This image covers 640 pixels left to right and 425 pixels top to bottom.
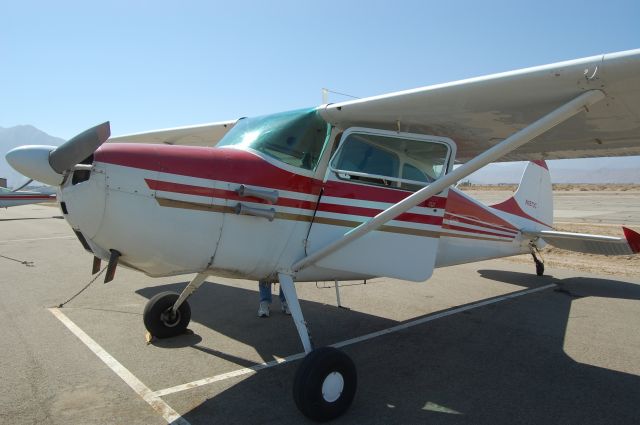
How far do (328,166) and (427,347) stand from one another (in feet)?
8.03

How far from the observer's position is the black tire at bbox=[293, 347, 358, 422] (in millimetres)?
3080

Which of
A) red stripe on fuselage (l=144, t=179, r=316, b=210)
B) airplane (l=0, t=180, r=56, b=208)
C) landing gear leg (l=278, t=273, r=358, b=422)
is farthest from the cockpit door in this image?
airplane (l=0, t=180, r=56, b=208)

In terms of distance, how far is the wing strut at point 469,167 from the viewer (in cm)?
325

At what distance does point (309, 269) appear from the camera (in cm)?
401

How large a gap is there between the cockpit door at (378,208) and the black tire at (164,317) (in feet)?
6.58

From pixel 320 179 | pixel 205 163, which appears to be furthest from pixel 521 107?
pixel 205 163

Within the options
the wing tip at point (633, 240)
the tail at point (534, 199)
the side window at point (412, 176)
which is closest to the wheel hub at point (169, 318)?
the side window at point (412, 176)

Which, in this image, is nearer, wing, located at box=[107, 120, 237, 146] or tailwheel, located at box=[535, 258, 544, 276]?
wing, located at box=[107, 120, 237, 146]

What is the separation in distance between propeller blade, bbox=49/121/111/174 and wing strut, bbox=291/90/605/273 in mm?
1888

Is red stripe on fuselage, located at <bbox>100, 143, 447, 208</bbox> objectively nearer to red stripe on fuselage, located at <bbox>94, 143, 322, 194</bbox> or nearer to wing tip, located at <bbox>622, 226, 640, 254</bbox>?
red stripe on fuselage, located at <bbox>94, 143, 322, 194</bbox>

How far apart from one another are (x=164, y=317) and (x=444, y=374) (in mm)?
3056

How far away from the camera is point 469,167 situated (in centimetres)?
345

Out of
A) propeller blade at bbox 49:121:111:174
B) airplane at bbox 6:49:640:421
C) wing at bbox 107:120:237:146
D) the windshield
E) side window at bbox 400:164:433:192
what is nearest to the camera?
propeller blade at bbox 49:121:111:174

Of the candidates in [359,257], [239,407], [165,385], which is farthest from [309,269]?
[165,385]
